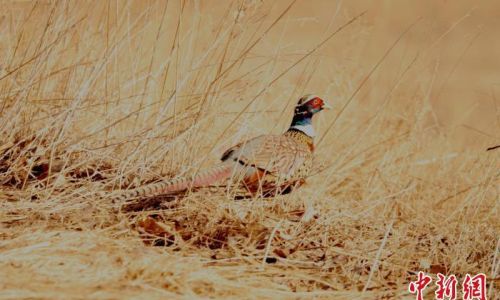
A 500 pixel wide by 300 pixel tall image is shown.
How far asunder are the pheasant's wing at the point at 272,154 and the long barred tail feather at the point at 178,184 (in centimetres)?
12

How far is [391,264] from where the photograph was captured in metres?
2.91

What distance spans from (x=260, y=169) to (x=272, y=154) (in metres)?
0.11

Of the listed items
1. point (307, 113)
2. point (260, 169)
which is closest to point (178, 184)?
point (260, 169)

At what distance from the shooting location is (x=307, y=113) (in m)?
4.53

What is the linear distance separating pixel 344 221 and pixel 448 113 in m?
6.86

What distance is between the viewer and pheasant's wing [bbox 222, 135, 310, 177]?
372cm

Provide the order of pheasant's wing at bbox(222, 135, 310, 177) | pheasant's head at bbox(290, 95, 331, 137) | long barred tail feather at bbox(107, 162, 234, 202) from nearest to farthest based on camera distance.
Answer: long barred tail feather at bbox(107, 162, 234, 202) → pheasant's wing at bbox(222, 135, 310, 177) → pheasant's head at bbox(290, 95, 331, 137)

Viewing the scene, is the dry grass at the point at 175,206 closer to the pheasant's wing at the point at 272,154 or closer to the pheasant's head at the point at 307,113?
the pheasant's wing at the point at 272,154

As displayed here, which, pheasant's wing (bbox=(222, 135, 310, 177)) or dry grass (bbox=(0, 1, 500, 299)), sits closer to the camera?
dry grass (bbox=(0, 1, 500, 299))

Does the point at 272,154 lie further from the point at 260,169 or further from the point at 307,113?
the point at 307,113

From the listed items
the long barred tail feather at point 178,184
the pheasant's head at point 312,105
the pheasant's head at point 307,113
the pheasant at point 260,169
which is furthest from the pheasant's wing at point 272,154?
the pheasant's head at point 312,105

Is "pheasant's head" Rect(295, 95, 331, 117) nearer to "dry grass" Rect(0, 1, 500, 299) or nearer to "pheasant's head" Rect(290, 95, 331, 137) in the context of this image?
"pheasant's head" Rect(290, 95, 331, 137)

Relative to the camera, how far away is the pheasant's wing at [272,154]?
3721 mm

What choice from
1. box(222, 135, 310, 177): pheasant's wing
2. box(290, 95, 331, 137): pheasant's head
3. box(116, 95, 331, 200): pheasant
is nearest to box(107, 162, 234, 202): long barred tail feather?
box(116, 95, 331, 200): pheasant
